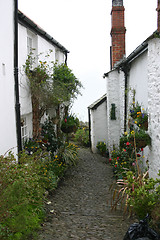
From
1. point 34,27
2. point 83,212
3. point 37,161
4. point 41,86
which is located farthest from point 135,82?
point 83,212

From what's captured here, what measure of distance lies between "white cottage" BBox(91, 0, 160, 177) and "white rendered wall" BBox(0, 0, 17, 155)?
300cm

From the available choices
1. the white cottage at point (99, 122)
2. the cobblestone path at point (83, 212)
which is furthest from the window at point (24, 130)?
the white cottage at point (99, 122)

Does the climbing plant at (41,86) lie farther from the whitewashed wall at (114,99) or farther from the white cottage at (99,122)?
the white cottage at (99,122)

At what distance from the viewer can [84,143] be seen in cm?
1647

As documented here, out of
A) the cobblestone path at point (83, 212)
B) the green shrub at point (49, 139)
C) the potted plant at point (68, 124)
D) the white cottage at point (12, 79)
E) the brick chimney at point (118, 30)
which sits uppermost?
the brick chimney at point (118, 30)

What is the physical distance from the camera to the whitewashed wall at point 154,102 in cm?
560

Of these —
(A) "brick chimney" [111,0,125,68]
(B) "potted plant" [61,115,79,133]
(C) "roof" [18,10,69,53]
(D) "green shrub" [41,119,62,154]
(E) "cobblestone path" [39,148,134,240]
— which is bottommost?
(E) "cobblestone path" [39,148,134,240]

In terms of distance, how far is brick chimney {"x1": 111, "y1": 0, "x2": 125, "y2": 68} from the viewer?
11.5 m

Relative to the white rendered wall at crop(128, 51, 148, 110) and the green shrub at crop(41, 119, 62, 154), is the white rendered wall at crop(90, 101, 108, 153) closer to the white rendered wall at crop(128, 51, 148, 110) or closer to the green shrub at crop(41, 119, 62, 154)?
the white rendered wall at crop(128, 51, 148, 110)

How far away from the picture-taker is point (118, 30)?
37.9 ft

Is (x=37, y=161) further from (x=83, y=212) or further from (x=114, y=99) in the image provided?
(x=114, y=99)

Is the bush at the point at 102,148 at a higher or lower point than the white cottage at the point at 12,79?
lower

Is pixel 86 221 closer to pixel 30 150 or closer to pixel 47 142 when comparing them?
pixel 30 150

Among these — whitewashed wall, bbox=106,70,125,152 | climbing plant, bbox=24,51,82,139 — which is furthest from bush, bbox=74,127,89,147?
climbing plant, bbox=24,51,82,139
